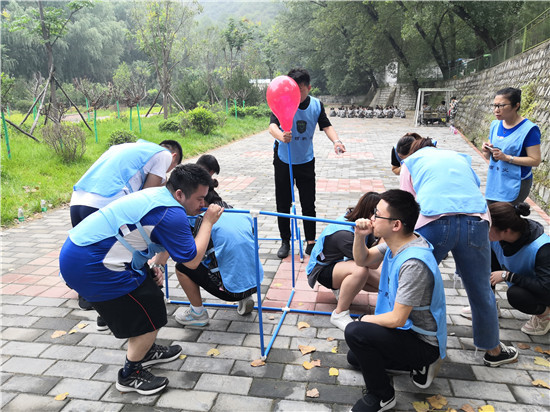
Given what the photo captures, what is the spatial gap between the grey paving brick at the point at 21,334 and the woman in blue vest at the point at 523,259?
3.59 meters

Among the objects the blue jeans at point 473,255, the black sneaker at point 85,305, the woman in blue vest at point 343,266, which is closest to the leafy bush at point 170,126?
the black sneaker at point 85,305

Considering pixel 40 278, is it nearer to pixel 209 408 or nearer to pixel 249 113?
pixel 209 408

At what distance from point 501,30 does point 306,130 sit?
2217 cm

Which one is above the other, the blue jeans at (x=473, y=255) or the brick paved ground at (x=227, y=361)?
the blue jeans at (x=473, y=255)

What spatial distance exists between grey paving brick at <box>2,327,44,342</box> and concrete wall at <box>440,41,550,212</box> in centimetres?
684

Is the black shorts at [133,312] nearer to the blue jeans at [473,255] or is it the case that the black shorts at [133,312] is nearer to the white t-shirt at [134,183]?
the white t-shirt at [134,183]

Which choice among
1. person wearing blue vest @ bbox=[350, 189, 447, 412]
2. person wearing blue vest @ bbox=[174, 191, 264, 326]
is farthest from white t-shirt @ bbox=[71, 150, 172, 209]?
person wearing blue vest @ bbox=[350, 189, 447, 412]

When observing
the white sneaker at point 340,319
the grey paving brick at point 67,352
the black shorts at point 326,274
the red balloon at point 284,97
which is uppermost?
the red balloon at point 284,97

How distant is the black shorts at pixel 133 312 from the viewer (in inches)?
96.8

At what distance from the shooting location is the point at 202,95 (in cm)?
2388

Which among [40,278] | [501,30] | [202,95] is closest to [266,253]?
[40,278]

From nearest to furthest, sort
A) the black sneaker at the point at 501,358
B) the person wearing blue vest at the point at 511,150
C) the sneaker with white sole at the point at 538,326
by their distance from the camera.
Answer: the black sneaker at the point at 501,358, the sneaker with white sole at the point at 538,326, the person wearing blue vest at the point at 511,150

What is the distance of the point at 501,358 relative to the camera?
2693 millimetres

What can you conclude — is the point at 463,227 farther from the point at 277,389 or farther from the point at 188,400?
the point at 188,400
